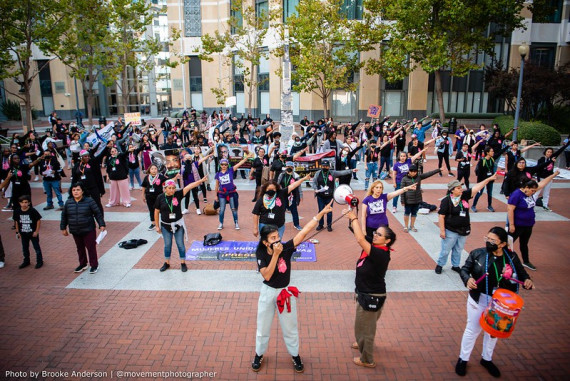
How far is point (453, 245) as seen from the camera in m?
7.63

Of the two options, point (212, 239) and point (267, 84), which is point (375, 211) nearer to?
point (212, 239)

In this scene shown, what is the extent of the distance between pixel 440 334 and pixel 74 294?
6.33 meters

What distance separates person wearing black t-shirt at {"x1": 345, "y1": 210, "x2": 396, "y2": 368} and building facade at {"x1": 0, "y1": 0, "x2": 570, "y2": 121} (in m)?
28.3

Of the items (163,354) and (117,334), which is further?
(117,334)

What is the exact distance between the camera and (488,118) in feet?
115

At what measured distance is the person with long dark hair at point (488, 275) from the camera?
490cm

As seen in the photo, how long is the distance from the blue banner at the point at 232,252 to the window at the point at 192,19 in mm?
41875

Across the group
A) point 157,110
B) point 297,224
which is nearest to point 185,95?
point 157,110

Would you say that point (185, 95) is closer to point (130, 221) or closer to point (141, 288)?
point (130, 221)

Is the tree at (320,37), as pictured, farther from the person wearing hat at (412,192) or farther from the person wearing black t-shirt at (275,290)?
the person wearing black t-shirt at (275,290)

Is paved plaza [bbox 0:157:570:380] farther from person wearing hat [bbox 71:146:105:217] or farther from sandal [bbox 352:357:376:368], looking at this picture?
person wearing hat [bbox 71:146:105:217]

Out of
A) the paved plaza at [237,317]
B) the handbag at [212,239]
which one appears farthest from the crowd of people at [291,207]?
the handbag at [212,239]

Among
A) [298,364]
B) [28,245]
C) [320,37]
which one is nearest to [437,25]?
[320,37]

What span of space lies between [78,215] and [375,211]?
18.7ft
